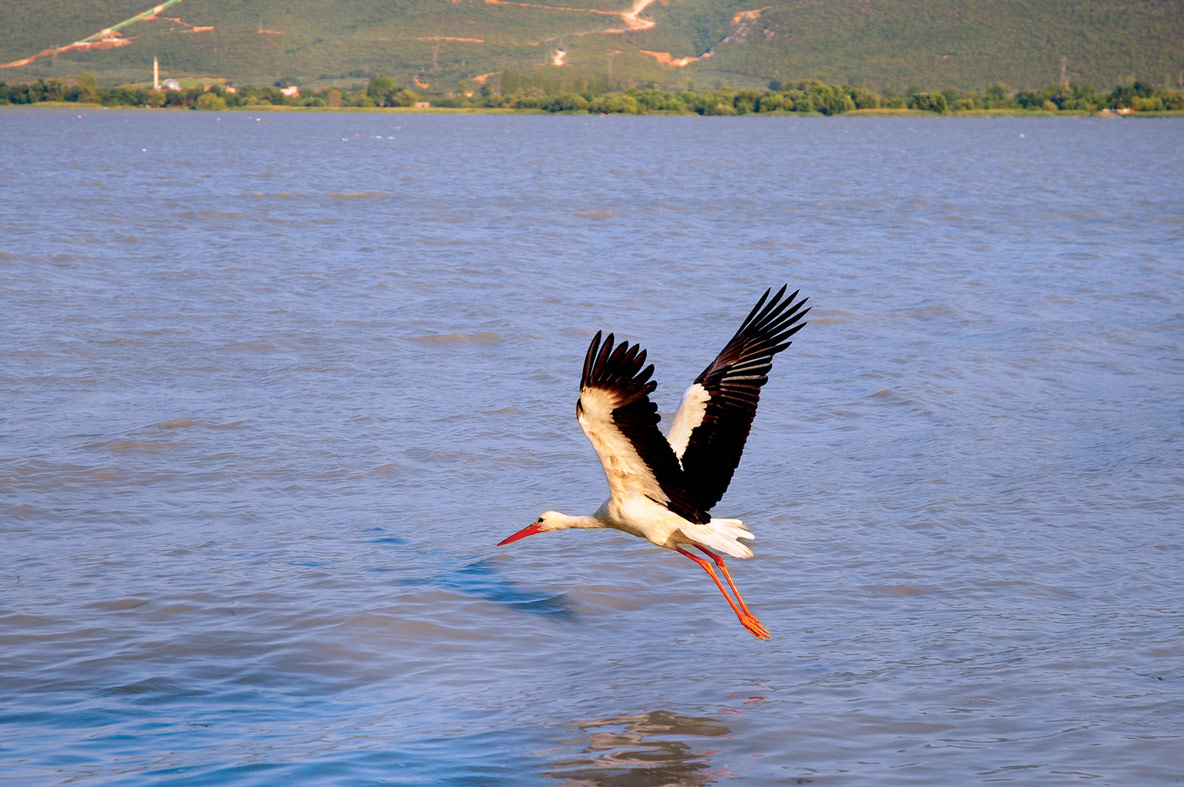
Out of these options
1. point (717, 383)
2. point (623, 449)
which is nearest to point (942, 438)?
point (717, 383)

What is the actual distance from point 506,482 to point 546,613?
8.93ft

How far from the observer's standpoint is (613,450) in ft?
22.3

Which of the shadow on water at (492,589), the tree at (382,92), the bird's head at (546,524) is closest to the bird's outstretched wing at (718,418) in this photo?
the bird's head at (546,524)

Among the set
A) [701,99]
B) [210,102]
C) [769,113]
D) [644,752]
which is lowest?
[644,752]

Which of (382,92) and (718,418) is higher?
(382,92)

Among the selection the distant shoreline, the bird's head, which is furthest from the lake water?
the distant shoreline

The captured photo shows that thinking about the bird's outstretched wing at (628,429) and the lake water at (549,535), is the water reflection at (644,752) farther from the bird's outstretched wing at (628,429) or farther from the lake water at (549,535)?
the bird's outstretched wing at (628,429)

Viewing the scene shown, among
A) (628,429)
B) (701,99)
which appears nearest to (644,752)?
(628,429)

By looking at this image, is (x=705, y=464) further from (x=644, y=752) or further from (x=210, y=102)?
(x=210, y=102)

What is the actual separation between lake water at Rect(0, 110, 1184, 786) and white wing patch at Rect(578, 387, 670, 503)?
0.90m

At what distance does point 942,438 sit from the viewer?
461 inches

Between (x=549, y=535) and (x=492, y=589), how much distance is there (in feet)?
4.19

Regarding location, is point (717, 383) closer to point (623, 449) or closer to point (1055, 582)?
point (623, 449)

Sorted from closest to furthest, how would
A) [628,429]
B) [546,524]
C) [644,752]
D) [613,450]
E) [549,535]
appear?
[644,752]
[628,429]
[613,450]
[546,524]
[549,535]
